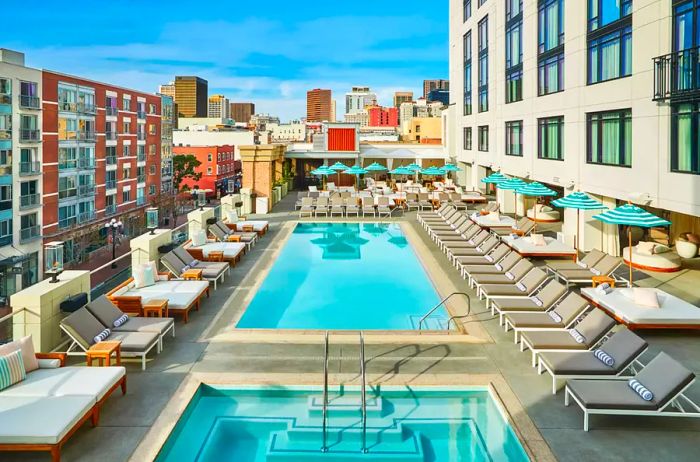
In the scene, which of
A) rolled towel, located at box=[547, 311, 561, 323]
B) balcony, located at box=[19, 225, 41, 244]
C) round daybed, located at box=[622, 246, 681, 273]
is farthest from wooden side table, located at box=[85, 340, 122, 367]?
balcony, located at box=[19, 225, 41, 244]

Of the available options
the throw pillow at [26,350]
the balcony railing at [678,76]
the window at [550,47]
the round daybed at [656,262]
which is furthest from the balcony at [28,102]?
the round daybed at [656,262]

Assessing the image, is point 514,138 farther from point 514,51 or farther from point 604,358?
point 604,358

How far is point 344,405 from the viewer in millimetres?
8016

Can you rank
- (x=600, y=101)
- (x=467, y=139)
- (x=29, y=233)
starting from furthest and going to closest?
(x=29, y=233), (x=467, y=139), (x=600, y=101)

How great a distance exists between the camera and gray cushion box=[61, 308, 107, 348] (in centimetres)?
877

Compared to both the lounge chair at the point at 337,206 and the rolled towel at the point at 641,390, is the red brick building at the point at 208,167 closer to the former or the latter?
the lounge chair at the point at 337,206

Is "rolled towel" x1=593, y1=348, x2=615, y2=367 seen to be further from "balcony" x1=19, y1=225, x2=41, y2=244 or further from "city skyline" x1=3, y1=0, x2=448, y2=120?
"city skyline" x1=3, y1=0, x2=448, y2=120

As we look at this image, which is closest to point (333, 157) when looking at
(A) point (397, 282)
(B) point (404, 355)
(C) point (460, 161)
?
(C) point (460, 161)

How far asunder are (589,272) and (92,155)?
2065 inches

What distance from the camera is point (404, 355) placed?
31.7 ft

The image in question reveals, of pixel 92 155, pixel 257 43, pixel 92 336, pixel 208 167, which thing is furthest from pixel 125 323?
pixel 257 43

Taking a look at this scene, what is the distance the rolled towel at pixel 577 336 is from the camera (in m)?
9.00

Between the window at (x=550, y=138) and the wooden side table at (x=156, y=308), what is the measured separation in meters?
17.8

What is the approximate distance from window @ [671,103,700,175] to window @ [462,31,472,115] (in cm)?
2508
